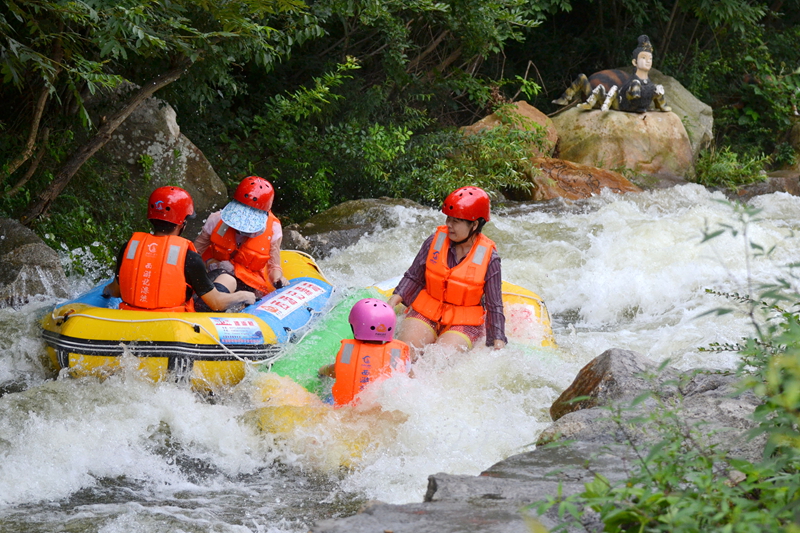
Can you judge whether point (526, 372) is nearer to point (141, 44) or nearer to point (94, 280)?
point (141, 44)

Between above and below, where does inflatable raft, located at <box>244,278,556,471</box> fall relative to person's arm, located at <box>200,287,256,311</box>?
below

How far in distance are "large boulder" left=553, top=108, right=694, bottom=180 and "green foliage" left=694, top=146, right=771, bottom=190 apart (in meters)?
0.19

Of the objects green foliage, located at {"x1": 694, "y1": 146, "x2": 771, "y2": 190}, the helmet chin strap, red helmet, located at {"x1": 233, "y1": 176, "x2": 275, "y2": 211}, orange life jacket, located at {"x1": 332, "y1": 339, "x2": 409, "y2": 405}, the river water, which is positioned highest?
red helmet, located at {"x1": 233, "y1": 176, "x2": 275, "y2": 211}

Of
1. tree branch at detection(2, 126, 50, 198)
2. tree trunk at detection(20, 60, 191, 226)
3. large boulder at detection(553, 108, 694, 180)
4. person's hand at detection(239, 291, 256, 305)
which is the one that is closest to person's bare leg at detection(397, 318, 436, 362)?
person's hand at detection(239, 291, 256, 305)

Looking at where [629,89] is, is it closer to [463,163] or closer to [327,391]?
[463,163]

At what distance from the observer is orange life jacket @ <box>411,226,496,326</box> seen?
4750mm

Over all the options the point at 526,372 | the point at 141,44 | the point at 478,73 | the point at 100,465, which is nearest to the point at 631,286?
the point at 526,372

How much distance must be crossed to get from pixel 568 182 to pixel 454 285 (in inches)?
262

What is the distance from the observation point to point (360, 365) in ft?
13.3

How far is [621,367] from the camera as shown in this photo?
3.65 meters

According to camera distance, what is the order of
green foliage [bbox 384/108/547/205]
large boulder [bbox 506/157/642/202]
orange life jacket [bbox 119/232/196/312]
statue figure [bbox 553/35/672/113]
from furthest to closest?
statue figure [bbox 553/35/672/113]
large boulder [bbox 506/157/642/202]
green foliage [bbox 384/108/547/205]
orange life jacket [bbox 119/232/196/312]

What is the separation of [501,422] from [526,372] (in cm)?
62

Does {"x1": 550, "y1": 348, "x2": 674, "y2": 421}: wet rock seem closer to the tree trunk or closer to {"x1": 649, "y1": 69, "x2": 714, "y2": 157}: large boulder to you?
the tree trunk

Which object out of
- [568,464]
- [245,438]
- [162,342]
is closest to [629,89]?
[162,342]
